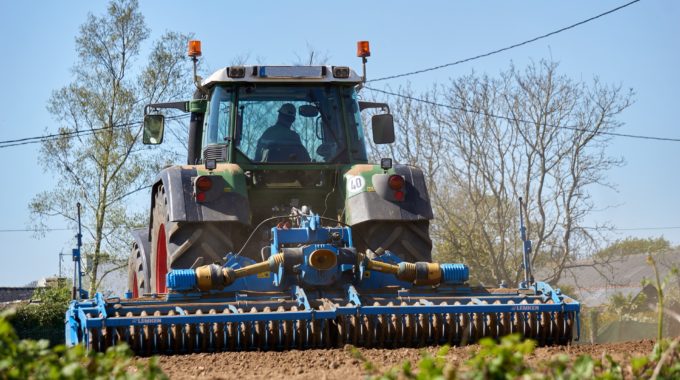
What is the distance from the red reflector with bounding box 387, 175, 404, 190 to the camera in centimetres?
862

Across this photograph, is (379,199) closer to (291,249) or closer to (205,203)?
(291,249)

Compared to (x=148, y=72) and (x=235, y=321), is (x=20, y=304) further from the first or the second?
(x=235, y=321)

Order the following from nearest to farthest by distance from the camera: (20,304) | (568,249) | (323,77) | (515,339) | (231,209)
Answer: (515,339), (231,209), (323,77), (20,304), (568,249)

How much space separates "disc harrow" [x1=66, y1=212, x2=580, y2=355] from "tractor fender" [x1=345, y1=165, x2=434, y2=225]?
340 mm

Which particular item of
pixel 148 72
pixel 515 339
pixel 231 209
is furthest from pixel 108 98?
pixel 515 339

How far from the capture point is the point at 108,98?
86.3 ft

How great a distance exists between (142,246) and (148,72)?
16828 millimetres

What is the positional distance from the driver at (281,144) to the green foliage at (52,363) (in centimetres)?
500

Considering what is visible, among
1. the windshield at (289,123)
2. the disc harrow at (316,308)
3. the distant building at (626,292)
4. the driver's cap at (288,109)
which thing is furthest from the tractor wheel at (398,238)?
the distant building at (626,292)

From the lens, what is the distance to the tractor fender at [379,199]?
28.0 feet

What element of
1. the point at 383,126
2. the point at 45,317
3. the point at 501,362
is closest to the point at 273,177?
the point at 383,126

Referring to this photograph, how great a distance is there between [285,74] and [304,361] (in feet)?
10.8

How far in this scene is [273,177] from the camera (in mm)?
8992

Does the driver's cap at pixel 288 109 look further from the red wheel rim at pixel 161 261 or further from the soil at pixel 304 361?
the soil at pixel 304 361
